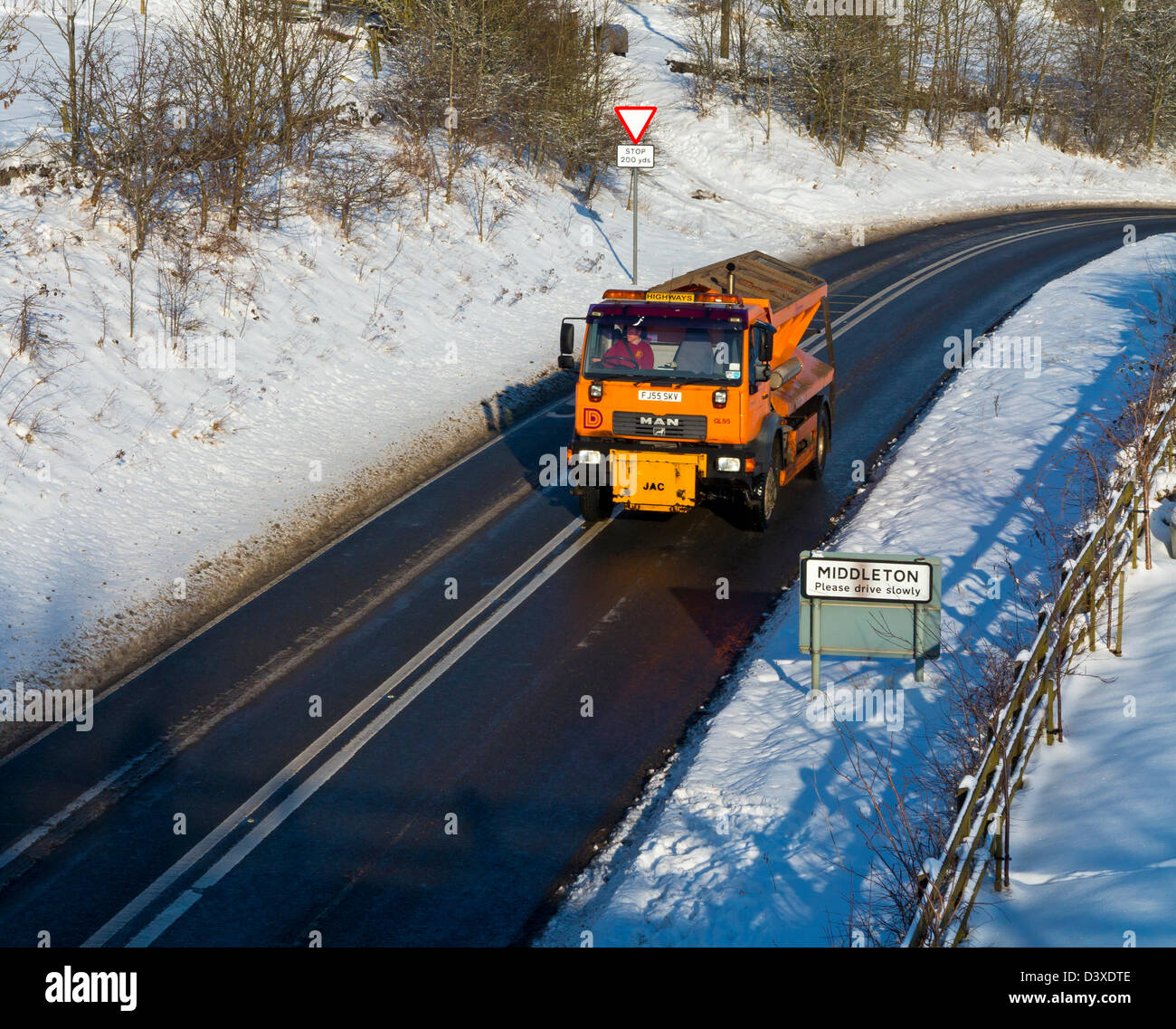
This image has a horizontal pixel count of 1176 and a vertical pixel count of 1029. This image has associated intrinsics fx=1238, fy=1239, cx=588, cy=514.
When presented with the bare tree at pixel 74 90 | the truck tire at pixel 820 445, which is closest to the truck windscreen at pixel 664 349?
the truck tire at pixel 820 445

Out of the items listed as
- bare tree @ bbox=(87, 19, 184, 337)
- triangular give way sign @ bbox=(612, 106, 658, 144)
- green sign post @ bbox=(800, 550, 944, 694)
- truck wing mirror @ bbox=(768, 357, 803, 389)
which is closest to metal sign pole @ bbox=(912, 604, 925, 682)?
green sign post @ bbox=(800, 550, 944, 694)

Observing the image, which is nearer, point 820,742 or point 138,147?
point 820,742

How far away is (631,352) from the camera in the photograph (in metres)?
13.8

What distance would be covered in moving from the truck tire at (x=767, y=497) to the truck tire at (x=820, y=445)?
1569 mm

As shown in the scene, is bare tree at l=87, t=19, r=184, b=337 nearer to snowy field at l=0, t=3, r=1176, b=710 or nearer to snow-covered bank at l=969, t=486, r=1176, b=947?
snowy field at l=0, t=3, r=1176, b=710

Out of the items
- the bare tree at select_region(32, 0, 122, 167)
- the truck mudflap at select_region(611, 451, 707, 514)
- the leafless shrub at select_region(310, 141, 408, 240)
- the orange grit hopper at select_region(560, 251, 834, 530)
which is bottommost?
the truck mudflap at select_region(611, 451, 707, 514)

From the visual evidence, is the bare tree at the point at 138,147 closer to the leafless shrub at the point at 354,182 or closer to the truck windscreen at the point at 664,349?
the leafless shrub at the point at 354,182

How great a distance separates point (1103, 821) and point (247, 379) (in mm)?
13917

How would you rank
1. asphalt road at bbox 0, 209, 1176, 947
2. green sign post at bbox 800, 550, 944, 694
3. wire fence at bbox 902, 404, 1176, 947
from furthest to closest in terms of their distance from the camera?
green sign post at bbox 800, 550, 944, 694 → asphalt road at bbox 0, 209, 1176, 947 → wire fence at bbox 902, 404, 1176, 947

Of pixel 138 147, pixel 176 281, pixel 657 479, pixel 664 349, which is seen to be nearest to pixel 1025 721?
pixel 657 479

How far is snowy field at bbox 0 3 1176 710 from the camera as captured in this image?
1292 cm

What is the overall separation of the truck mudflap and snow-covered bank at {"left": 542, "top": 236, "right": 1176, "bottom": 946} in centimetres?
169

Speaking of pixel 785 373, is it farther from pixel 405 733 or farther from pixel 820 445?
pixel 405 733

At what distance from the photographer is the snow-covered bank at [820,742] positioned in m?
7.57
